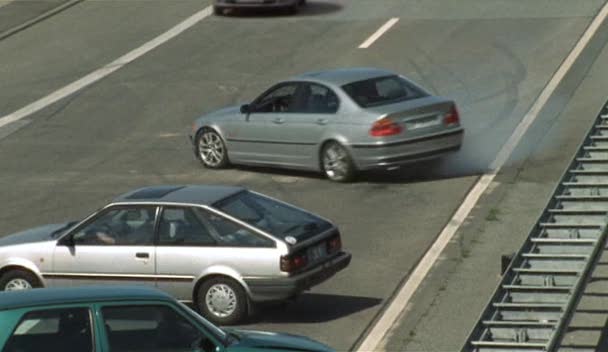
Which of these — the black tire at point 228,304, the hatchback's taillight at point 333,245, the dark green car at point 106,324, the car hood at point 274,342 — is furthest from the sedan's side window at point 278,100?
the dark green car at point 106,324

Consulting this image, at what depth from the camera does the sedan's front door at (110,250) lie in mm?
16656

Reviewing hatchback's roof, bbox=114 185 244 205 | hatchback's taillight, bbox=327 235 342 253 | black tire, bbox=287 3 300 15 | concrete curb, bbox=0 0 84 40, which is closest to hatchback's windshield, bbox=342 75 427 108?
hatchback's roof, bbox=114 185 244 205

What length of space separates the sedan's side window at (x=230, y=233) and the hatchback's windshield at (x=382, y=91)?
6.25 m

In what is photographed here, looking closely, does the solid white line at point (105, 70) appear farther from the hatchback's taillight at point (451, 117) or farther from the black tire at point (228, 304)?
the black tire at point (228, 304)

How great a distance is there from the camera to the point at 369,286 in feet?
58.2

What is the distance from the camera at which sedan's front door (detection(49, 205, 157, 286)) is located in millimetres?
16656

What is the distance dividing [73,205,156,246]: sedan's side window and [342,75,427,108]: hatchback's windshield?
629cm

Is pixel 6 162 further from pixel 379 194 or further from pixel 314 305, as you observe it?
pixel 314 305

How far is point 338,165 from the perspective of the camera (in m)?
22.5

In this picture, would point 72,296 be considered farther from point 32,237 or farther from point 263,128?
point 263,128

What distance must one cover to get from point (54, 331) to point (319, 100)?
1225cm

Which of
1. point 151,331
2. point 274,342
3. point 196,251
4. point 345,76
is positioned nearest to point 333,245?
point 196,251

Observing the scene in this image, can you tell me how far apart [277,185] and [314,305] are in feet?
19.1

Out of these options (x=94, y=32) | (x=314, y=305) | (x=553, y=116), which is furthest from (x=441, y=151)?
(x=94, y=32)
